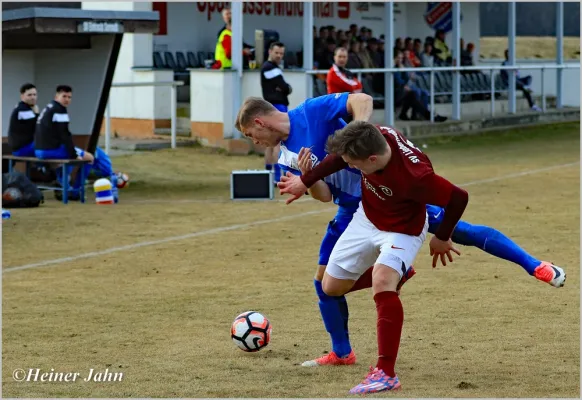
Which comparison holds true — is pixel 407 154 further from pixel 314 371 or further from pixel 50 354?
pixel 50 354

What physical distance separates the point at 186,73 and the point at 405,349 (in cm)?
1751

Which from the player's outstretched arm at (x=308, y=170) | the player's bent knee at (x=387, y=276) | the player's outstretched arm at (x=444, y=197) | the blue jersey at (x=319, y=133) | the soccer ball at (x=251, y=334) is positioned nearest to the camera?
the player's outstretched arm at (x=444, y=197)

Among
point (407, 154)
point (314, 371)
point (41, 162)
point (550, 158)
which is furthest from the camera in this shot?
point (550, 158)

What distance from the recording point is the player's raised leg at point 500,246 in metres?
6.40

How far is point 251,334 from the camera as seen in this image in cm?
693

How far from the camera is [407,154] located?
589cm

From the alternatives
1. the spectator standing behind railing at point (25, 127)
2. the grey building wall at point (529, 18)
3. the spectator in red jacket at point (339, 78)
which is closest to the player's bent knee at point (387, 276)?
the spectator standing behind railing at point (25, 127)

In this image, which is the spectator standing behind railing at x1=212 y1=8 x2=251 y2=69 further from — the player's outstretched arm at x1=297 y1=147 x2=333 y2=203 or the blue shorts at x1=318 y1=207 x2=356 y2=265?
the player's outstretched arm at x1=297 y1=147 x2=333 y2=203

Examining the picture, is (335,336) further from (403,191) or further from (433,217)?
(403,191)

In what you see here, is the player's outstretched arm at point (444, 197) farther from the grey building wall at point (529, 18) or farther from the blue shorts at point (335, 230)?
the grey building wall at point (529, 18)

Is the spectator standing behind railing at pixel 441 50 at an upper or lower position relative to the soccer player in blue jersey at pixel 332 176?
upper

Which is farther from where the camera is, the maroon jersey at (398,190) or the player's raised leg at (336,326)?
the player's raised leg at (336,326)

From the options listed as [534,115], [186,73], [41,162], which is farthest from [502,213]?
[534,115]

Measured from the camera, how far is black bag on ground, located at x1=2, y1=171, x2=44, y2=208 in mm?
14305
